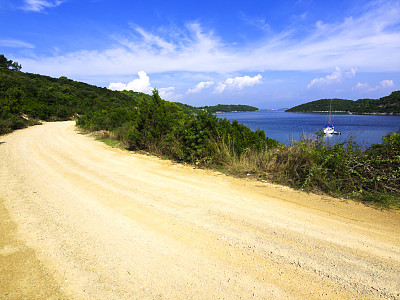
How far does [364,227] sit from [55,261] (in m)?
4.52

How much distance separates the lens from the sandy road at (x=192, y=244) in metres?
2.41

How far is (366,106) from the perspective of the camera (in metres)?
91.5

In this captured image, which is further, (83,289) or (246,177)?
(246,177)

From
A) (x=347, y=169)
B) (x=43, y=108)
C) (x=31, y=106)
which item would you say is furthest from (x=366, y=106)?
(x=31, y=106)

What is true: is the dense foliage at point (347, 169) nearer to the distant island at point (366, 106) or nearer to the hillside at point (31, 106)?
the hillside at point (31, 106)

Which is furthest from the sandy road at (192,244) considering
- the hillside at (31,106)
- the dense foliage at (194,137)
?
the hillside at (31,106)

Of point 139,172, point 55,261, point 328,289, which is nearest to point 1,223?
point 55,261

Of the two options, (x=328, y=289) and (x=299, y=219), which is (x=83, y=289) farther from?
(x=299, y=219)

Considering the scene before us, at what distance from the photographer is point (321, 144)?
5770mm

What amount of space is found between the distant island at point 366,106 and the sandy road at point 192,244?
91309mm

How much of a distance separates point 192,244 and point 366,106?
4452 inches

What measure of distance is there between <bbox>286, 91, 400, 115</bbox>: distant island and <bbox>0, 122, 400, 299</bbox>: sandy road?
91.3 m

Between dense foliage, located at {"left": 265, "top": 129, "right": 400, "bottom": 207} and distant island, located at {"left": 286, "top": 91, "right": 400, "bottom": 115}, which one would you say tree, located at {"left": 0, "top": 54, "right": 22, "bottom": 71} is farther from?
distant island, located at {"left": 286, "top": 91, "right": 400, "bottom": 115}

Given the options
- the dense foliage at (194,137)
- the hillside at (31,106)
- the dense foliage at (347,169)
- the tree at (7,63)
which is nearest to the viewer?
the dense foliage at (347,169)
